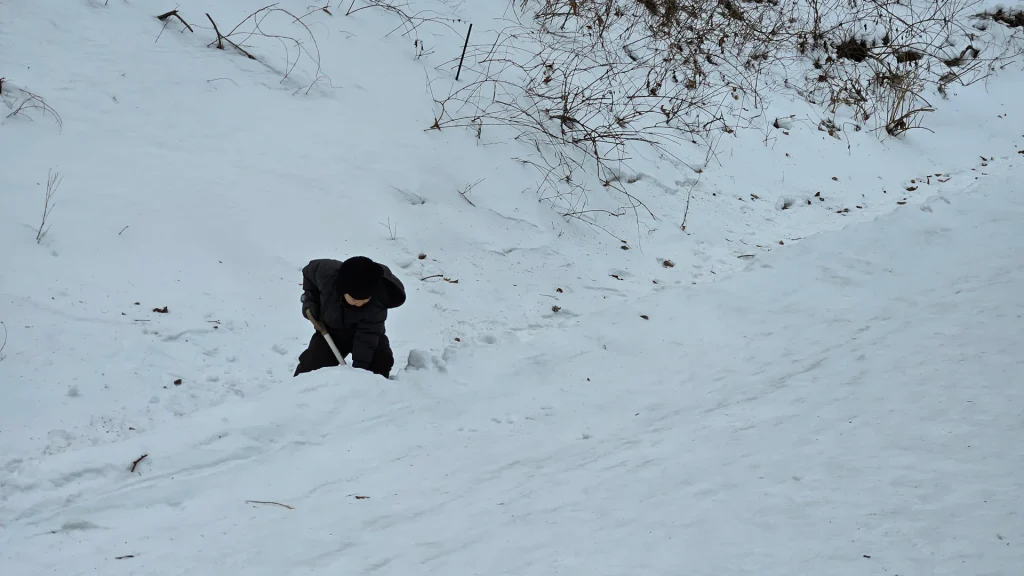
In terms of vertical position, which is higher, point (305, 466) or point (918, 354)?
point (918, 354)

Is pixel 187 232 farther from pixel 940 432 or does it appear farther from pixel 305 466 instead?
pixel 940 432

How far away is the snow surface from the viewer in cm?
282

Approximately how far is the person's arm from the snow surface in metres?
0.15

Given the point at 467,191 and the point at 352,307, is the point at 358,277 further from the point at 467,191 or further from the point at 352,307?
the point at 467,191

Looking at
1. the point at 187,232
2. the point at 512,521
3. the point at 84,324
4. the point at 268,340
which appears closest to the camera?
the point at 512,521

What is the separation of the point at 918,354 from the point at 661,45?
4905 millimetres

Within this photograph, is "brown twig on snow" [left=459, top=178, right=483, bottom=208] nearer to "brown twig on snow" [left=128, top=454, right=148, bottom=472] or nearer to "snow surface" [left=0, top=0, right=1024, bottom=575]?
"snow surface" [left=0, top=0, right=1024, bottom=575]

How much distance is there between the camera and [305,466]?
11.0 feet

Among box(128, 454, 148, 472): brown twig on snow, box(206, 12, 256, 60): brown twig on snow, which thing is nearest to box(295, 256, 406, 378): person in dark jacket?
box(128, 454, 148, 472): brown twig on snow

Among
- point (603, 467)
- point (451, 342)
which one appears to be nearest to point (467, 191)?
point (451, 342)

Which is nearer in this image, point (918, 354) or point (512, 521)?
point (512, 521)

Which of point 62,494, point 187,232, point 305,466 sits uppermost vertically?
point 187,232

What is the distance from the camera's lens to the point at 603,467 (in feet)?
11.1

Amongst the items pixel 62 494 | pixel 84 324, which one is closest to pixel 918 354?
pixel 62 494
